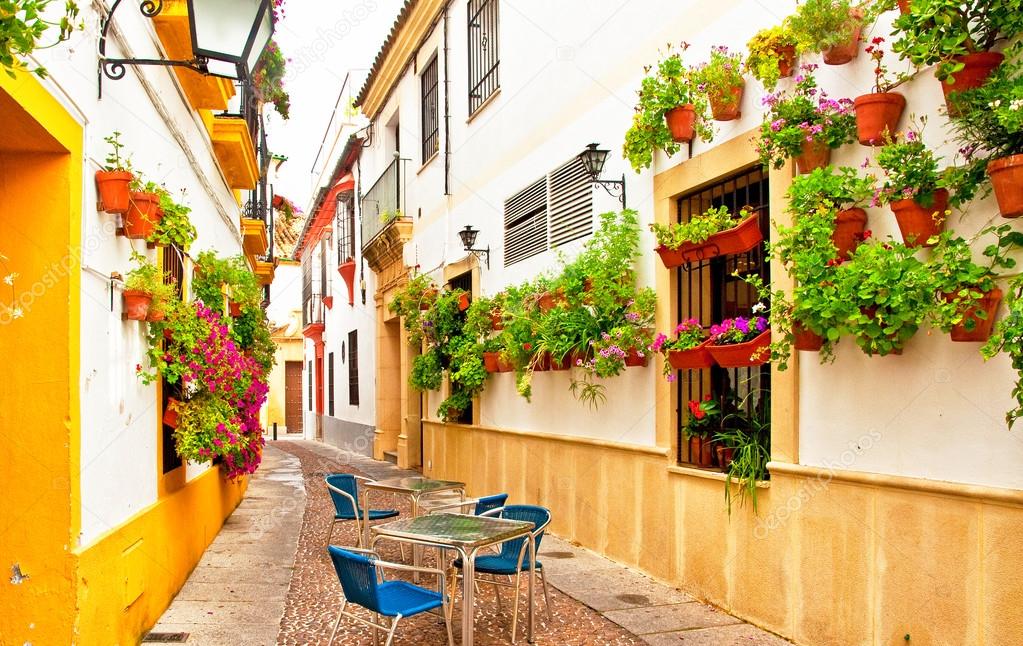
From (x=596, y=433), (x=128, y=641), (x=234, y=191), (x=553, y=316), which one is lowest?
(x=128, y=641)

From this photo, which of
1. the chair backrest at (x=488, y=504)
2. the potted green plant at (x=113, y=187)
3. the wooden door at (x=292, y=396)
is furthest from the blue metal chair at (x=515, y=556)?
the wooden door at (x=292, y=396)

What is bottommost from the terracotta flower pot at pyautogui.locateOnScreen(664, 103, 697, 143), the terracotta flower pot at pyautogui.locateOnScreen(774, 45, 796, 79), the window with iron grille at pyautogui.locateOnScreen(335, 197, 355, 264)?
the terracotta flower pot at pyautogui.locateOnScreen(664, 103, 697, 143)

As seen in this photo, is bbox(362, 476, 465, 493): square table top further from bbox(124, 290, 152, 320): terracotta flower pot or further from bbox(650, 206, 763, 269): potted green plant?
bbox(124, 290, 152, 320): terracotta flower pot

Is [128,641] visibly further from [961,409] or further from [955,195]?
[955,195]

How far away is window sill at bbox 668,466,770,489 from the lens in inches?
231

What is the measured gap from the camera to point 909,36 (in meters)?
4.33

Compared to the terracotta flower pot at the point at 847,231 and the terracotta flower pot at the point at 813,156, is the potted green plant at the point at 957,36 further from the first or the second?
the terracotta flower pot at the point at 813,156

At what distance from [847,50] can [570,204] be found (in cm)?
426

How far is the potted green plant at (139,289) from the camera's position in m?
5.30

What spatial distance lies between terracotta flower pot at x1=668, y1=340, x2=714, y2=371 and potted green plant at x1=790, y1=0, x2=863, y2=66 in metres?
2.06

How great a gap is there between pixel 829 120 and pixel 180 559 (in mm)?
5537

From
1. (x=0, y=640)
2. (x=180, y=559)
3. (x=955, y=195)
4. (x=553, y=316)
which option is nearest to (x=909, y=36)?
(x=955, y=195)

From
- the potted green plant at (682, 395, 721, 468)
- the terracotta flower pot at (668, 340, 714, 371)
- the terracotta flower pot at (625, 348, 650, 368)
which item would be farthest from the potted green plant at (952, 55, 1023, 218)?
the terracotta flower pot at (625, 348, 650, 368)

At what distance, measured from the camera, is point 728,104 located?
6230 millimetres
